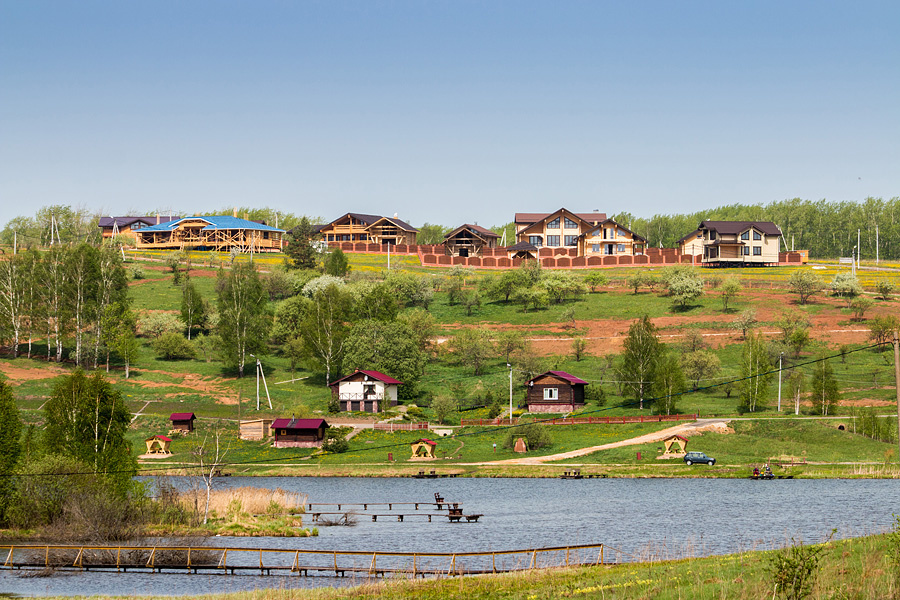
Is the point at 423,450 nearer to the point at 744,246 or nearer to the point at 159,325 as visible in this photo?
the point at 159,325

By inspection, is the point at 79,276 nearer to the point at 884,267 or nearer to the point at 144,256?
the point at 144,256

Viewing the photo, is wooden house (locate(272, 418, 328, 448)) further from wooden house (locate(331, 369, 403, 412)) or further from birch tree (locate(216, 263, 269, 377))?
birch tree (locate(216, 263, 269, 377))

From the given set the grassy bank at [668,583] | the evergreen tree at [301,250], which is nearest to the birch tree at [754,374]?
the grassy bank at [668,583]

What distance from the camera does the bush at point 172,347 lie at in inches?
4444

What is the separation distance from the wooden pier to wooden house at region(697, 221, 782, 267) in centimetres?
12326

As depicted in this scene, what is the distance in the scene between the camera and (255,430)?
289 feet

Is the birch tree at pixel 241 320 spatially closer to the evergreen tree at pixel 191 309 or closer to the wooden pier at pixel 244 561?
the evergreen tree at pixel 191 309

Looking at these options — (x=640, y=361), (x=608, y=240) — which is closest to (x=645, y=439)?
(x=640, y=361)

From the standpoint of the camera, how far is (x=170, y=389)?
102 m

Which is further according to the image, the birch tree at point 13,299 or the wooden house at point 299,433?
the birch tree at point 13,299

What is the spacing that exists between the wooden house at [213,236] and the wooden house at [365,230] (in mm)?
10292

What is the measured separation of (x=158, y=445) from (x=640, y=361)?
45.5 metres

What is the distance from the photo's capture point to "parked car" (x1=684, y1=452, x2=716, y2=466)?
73000 millimetres

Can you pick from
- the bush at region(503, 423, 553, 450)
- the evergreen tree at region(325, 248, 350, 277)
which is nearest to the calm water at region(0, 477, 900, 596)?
Result: the bush at region(503, 423, 553, 450)
